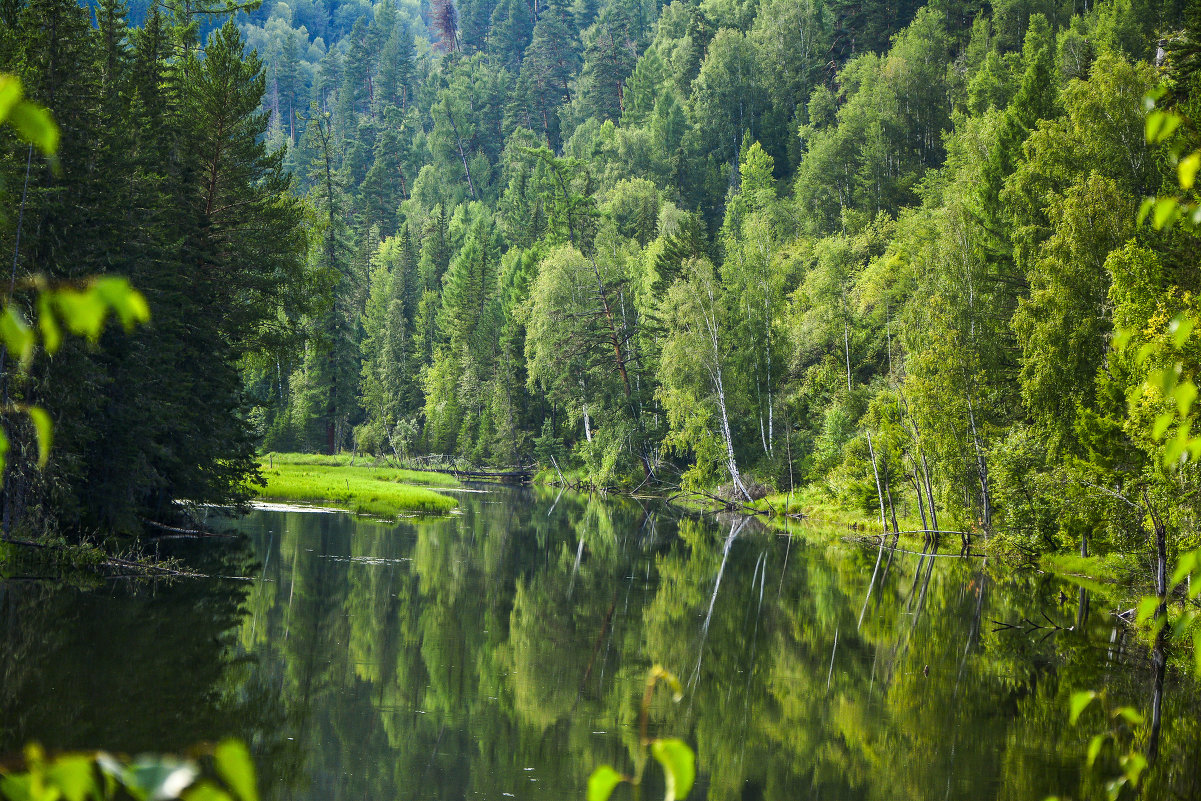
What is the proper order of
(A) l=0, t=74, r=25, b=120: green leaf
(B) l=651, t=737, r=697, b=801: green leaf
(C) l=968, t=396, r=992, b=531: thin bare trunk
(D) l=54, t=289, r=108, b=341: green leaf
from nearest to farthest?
(D) l=54, t=289, r=108, b=341: green leaf → (A) l=0, t=74, r=25, b=120: green leaf → (B) l=651, t=737, r=697, b=801: green leaf → (C) l=968, t=396, r=992, b=531: thin bare trunk

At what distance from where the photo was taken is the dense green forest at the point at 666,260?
882 inches

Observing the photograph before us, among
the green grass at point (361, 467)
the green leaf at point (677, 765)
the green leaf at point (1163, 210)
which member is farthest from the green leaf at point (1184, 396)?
the green grass at point (361, 467)

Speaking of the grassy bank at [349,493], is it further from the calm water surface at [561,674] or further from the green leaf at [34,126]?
the green leaf at [34,126]

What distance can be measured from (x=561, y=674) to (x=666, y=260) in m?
40.2

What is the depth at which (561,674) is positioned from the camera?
15227mm

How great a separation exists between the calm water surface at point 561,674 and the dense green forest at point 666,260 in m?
3.62

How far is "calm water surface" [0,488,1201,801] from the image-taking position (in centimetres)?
1110

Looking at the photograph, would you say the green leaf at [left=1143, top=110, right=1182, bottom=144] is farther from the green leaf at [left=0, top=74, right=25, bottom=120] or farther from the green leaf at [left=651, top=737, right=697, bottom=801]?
the green leaf at [left=0, top=74, right=25, bottom=120]

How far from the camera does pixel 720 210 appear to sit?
74062mm

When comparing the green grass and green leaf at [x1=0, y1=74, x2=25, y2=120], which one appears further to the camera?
the green grass

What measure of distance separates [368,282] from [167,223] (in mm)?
58922

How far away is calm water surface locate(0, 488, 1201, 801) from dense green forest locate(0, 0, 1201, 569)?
3.62 meters

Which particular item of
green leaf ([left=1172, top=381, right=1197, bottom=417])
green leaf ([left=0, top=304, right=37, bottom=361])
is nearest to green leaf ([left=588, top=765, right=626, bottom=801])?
green leaf ([left=0, top=304, right=37, bottom=361])

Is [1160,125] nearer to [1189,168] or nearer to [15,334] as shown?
[1189,168]
